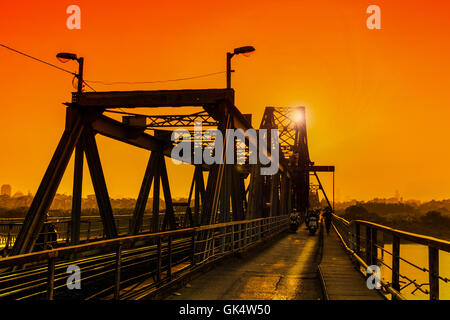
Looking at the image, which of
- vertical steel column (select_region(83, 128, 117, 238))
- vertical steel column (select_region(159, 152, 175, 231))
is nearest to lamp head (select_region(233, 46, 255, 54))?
vertical steel column (select_region(83, 128, 117, 238))

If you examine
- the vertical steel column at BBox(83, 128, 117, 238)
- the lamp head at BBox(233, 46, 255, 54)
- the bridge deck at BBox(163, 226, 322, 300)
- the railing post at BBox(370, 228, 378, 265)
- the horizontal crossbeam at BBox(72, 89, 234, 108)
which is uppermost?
the lamp head at BBox(233, 46, 255, 54)

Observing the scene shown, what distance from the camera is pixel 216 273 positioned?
37.1 feet

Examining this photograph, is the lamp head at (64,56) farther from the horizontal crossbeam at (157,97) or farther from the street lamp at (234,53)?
the street lamp at (234,53)

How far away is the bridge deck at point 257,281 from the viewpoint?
8.46 m

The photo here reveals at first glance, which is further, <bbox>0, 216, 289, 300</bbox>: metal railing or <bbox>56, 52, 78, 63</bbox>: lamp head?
<bbox>56, 52, 78, 63</bbox>: lamp head

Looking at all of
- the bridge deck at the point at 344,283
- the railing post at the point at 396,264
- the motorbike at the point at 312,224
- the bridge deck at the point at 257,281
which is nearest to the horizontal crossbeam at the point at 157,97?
the bridge deck at the point at 257,281

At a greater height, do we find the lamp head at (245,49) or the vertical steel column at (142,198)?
the lamp head at (245,49)

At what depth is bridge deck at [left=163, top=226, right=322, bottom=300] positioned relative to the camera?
8.46 meters

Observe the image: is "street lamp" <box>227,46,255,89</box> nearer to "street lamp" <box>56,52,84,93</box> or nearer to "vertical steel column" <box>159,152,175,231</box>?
"street lamp" <box>56,52,84,93</box>

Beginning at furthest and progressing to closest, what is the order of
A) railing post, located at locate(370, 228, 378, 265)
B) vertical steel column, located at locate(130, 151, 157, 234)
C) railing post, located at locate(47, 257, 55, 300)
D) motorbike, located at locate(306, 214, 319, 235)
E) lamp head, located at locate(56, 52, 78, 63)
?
1. motorbike, located at locate(306, 214, 319, 235)
2. vertical steel column, located at locate(130, 151, 157, 234)
3. lamp head, located at locate(56, 52, 78, 63)
4. railing post, located at locate(370, 228, 378, 265)
5. railing post, located at locate(47, 257, 55, 300)

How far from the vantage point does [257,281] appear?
33.3 feet

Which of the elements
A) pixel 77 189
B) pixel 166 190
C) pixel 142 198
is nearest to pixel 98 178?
pixel 77 189
